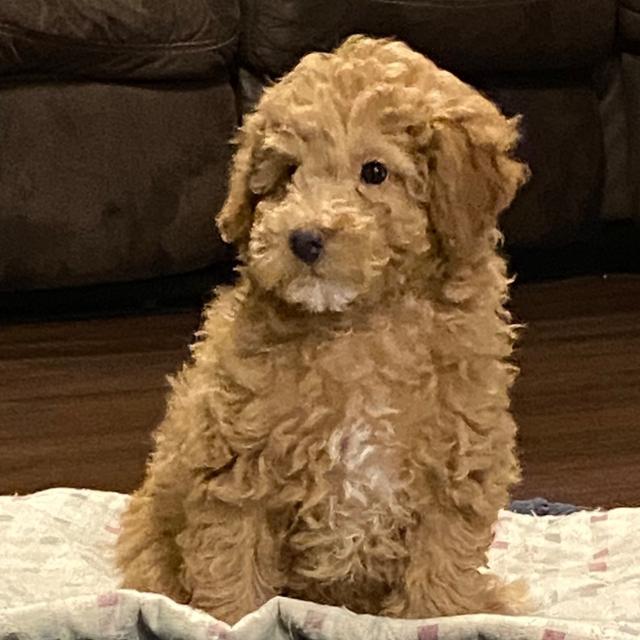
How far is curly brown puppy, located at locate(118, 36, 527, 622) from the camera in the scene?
120cm

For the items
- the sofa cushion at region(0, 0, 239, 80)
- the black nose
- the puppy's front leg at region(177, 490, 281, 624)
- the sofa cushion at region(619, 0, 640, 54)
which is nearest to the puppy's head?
the black nose

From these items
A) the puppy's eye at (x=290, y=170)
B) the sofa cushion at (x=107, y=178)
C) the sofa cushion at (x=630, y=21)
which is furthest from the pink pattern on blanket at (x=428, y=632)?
the sofa cushion at (x=630, y=21)

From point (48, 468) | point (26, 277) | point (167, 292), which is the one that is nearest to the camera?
point (48, 468)

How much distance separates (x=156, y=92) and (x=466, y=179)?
4.79 ft

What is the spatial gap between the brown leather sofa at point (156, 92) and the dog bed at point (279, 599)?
3.03ft

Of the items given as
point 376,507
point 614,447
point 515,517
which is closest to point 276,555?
point 376,507

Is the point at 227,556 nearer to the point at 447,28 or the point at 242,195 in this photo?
the point at 242,195

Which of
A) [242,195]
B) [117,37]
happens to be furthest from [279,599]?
[117,37]

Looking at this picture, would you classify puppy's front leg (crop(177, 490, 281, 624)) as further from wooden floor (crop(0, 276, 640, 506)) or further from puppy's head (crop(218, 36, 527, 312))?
wooden floor (crop(0, 276, 640, 506))

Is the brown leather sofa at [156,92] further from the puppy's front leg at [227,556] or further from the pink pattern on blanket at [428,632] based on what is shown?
the pink pattern on blanket at [428,632]

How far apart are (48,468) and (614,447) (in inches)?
32.4

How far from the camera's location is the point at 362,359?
124cm

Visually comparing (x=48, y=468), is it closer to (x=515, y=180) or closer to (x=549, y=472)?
(x=549, y=472)

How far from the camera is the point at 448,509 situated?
1258mm
